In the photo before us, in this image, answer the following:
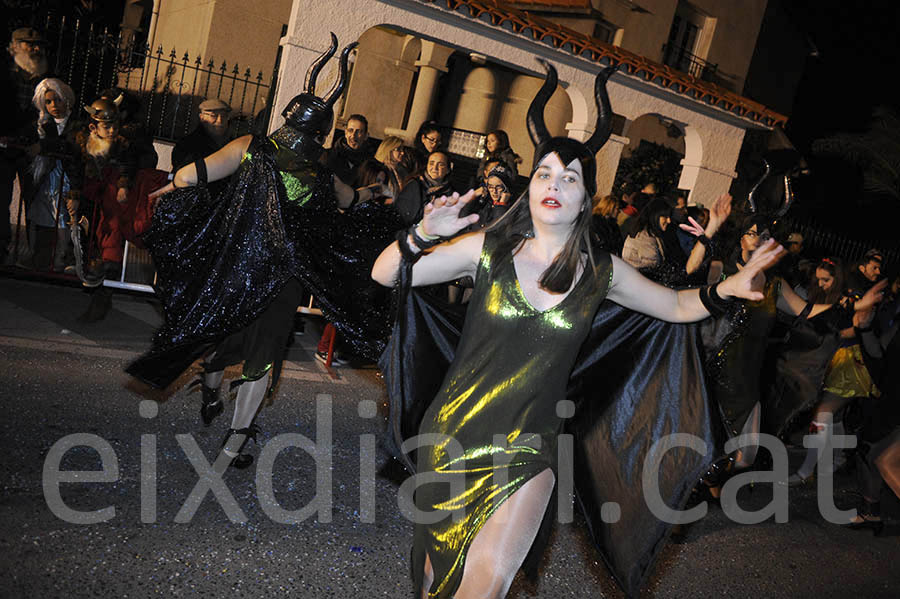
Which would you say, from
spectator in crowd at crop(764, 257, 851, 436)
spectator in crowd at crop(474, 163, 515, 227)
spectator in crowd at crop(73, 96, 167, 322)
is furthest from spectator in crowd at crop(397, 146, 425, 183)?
spectator in crowd at crop(764, 257, 851, 436)

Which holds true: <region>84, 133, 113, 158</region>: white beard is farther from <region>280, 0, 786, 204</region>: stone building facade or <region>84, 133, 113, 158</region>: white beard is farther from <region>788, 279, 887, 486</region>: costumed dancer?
<region>788, 279, 887, 486</region>: costumed dancer

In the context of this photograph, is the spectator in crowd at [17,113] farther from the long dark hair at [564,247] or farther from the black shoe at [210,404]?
the long dark hair at [564,247]

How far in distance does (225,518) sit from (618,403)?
2254 millimetres

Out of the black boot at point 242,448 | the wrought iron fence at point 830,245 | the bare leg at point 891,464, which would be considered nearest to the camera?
the black boot at point 242,448

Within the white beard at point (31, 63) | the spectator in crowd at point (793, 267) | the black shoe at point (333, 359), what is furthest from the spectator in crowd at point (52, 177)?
the spectator in crowd at point (793, 267)

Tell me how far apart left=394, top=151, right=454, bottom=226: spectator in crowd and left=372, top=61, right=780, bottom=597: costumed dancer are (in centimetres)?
437

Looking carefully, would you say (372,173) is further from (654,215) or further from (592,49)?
A: (592,49)

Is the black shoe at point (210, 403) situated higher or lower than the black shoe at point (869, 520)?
higher

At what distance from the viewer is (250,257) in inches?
183

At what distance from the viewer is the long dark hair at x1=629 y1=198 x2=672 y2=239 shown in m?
8.64

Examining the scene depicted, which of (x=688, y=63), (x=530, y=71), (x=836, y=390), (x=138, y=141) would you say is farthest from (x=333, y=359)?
(x=688, y=63)

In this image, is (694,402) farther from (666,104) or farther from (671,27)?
(671,27)

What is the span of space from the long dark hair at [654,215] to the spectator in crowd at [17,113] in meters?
6.63

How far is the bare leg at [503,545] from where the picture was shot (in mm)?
2723
